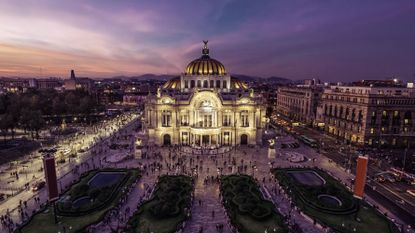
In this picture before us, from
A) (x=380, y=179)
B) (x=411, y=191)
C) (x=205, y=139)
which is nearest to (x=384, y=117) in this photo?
(x=380, y=179)

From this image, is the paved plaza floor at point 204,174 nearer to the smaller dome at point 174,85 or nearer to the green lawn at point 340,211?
the green lawn at point 340,211

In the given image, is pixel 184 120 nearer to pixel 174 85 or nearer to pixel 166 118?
pixel 166 118

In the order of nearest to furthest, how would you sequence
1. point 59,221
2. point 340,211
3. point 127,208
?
1. point 59,221
2. point 340,211
3. point 127,208

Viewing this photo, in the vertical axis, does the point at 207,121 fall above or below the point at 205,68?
below

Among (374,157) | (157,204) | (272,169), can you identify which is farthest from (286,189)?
(374,157)

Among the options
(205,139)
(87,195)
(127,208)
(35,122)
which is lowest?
(127,208)

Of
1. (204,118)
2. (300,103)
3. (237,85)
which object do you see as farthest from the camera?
(300,103)

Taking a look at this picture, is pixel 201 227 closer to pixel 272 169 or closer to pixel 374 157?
pixel 272 169
